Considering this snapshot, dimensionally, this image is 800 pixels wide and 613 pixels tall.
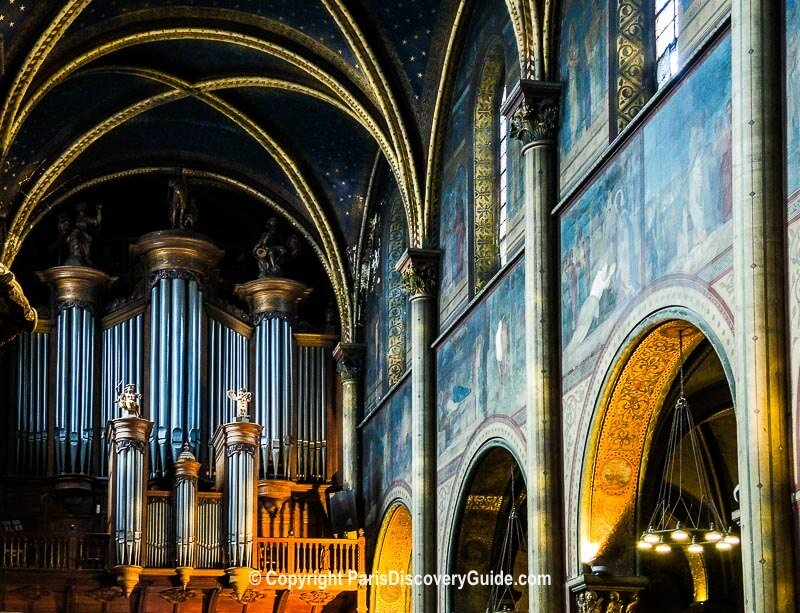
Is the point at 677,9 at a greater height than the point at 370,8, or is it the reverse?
the point at 370,8

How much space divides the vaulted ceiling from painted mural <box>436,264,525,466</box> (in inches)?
107

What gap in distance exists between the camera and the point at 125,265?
33438 mm

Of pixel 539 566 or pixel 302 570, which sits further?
pixel 302 570

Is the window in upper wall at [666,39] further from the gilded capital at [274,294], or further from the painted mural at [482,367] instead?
the gilded capital at [274,294]

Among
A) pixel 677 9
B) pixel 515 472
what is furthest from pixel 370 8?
pixel 677 9

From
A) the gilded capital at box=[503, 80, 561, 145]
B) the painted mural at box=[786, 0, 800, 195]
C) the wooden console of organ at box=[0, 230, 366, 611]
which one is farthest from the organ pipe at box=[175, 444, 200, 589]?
the painted mural at box=[786, 0, 800, 195]

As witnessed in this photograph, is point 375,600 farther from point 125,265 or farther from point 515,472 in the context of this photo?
point 125,265

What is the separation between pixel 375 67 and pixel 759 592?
1556cm

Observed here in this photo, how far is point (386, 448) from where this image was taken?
96.1ft

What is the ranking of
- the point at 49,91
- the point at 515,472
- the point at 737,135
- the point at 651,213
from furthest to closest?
the point at 49,91
the point at 515,472
the point at 651,213
the point at 737,135

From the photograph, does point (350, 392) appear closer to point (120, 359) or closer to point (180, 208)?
point (120, 359)

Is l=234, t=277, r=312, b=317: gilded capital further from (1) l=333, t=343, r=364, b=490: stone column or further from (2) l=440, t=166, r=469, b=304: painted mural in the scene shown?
(2) l=440, t=166, r=469, b=304: painted mural

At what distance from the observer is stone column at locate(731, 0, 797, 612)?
12883mm

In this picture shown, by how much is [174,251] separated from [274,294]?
7.28 feet
